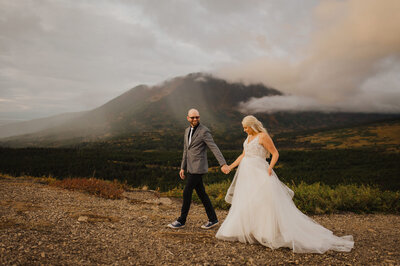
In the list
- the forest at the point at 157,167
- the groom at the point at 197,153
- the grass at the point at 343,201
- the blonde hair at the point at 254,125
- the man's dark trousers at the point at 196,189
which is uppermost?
the blonde hair at the point at 254,125

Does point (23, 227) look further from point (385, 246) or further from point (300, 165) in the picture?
point (300, 165)

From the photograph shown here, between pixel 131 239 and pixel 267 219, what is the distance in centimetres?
275

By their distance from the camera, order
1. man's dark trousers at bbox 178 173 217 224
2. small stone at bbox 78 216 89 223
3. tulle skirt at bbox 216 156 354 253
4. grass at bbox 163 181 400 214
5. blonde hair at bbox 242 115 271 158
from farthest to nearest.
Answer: grass at bbox 163 181 400 214 < small stone at bbox 78 216 89 223 < man's dark trousers at bbox 178 173 217 224 < blonde hair at bbox 242 115 271 158 < tulle skirt at bbox 216 156 354 253

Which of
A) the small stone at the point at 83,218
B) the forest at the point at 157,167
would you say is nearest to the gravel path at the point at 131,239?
the small stone at the point at 83,218

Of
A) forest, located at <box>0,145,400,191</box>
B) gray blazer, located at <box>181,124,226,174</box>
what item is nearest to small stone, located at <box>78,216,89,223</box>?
gray blazer, located at <box>181,124,226,174</box>

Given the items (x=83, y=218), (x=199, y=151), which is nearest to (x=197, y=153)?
(x=199, y=151)

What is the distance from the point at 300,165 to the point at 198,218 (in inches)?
4034

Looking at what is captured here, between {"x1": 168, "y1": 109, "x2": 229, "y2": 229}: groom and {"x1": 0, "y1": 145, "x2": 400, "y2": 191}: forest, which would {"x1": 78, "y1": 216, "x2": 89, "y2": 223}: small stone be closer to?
{"x1": 168, "y1": 109, "x2": 229, "y2": 229}: groom

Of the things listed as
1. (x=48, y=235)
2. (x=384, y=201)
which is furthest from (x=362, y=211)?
(x=48, y=235)

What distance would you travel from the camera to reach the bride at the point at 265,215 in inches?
181

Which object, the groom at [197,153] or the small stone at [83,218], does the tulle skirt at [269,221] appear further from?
the small stone at [83,218]

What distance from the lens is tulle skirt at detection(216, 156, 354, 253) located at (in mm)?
4562

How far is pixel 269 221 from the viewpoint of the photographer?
4.71 meters

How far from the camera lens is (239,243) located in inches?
189
